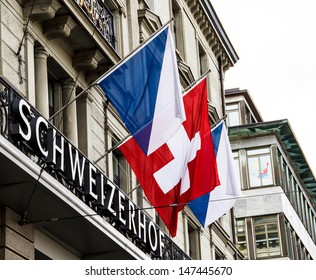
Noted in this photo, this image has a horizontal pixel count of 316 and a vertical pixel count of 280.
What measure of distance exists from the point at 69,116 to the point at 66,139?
408 cm

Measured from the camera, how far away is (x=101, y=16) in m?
29.0

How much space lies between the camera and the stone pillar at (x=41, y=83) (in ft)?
82.0

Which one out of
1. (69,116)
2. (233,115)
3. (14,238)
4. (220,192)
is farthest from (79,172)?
(233,115)

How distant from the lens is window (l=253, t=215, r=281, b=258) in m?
60.9

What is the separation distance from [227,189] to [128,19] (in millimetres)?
6774

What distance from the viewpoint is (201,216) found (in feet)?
92.6

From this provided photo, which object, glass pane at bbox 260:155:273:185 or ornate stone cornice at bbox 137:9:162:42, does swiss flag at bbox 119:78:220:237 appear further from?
glass pane at bbox 260:155:273:185

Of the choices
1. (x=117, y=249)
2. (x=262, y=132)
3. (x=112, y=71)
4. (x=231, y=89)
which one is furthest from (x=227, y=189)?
(x=231, y=89)

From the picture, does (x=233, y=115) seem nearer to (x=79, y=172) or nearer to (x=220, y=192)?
(x=220, y=192)

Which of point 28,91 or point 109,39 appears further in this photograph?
point 109,39

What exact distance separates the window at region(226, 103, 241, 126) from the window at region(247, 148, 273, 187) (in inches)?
191

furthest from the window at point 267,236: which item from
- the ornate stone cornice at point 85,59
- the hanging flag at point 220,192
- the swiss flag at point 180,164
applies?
the ornate stone cornice at point 85,59

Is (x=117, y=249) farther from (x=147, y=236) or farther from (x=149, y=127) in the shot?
(x=149, y=127)

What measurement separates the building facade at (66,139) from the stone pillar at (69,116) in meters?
0.02
